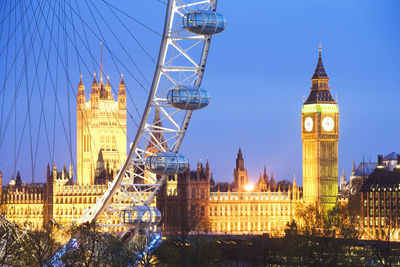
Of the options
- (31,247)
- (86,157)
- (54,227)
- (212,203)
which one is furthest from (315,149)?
(31,247)

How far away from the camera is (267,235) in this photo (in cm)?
14312

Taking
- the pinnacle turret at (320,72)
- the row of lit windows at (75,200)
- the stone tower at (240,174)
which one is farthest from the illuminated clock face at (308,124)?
the row of lit windows at (75,200)

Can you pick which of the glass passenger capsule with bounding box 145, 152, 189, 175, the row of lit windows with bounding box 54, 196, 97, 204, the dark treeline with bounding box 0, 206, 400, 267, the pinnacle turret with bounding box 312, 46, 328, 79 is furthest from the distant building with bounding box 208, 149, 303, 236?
the glass passenger capsule with bounding box 145, 152, 189, 175

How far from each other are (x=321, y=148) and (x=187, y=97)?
84.5 meters

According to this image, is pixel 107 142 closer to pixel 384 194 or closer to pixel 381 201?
pixel 381 201

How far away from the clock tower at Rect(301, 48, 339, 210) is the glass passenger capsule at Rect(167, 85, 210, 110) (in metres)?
83.2

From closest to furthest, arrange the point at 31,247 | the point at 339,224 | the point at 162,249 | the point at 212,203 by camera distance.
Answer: the point at 31,247, the point at 162,249, the point at 339,224, the point at 212,203

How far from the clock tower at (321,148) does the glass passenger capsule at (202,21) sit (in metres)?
85.2

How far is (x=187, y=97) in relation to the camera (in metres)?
76.9

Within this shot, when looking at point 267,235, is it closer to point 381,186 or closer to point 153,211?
point 381,186

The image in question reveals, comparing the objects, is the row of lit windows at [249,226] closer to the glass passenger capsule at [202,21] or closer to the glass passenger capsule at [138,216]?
the glass passenger capsule at [138,216]

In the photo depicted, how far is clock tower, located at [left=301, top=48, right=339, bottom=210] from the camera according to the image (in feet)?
525

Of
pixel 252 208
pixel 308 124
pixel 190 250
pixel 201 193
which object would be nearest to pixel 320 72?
pixel 308 124

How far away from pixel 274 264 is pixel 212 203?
5914 cm
